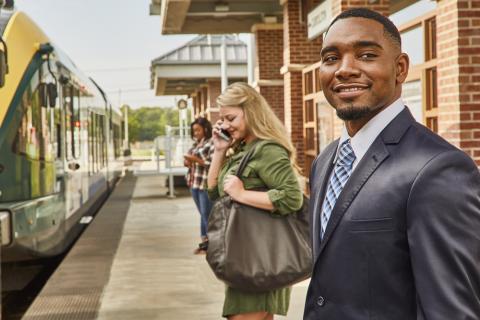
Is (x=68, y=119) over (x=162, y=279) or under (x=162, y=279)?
over

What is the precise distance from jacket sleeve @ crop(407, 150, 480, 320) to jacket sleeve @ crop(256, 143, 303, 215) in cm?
218

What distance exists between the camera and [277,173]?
4.00 metres

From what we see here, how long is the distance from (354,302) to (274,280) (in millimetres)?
1980

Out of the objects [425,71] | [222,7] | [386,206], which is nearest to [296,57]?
[222,7]

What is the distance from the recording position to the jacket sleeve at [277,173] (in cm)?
396

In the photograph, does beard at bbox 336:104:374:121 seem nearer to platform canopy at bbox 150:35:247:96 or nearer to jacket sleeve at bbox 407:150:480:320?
jacket sleeve at bbox 407:150:480:320

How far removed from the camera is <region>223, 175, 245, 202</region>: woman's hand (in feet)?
12.8

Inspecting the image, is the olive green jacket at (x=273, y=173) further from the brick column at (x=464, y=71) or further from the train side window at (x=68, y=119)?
the train side window at (x=68, y=119)

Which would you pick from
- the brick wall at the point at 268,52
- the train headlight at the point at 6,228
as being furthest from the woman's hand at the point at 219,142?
the brick wall at the point at 268,52

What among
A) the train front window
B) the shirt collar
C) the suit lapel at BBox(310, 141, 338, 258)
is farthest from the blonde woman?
the train front window

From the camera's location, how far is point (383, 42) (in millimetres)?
1911

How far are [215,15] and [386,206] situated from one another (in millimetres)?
16690

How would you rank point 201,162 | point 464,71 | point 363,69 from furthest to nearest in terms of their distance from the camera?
point 201,162, point 464,71, point 363,69

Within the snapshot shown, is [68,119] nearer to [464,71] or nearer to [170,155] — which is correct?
[464,71]
